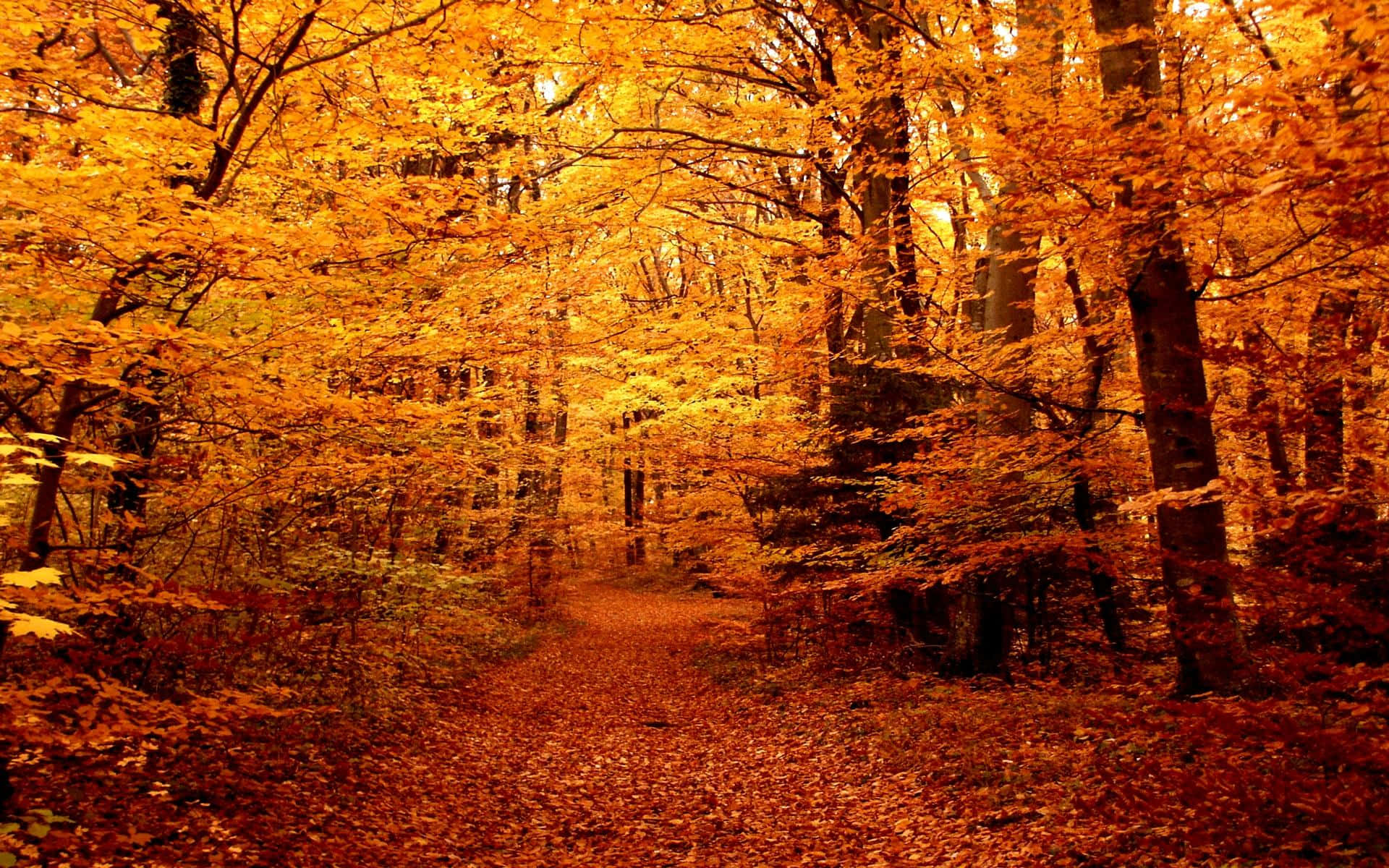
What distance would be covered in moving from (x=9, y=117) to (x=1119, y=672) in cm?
1185

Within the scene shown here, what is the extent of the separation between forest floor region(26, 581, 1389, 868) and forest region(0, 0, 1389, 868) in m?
0.05

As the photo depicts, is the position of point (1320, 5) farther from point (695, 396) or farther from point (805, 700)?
point (695, 396)

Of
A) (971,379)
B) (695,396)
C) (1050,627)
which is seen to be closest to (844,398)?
(971,379)

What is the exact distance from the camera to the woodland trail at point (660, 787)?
20.6 feet

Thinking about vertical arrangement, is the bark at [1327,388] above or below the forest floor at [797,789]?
above

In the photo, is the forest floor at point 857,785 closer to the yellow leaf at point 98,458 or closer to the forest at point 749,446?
the forest at point 749,446

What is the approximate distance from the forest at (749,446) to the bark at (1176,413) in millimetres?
40

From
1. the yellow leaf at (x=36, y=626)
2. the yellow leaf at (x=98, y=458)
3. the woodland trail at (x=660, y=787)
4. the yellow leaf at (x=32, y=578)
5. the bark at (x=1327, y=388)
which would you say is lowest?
the woodland trail at (x=660, y=787)

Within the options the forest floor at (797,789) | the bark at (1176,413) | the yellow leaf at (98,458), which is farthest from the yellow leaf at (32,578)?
the bark at (1176,413)

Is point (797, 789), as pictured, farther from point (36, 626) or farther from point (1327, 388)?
point (36, 626)

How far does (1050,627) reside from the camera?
1027cm

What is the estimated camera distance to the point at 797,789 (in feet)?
25.1

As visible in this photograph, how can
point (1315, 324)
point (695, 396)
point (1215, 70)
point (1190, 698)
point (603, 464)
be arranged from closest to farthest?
point (1190, 698) < point (1315, 324) < point (1215, 70) < point (695, 396) < point (603, 464)

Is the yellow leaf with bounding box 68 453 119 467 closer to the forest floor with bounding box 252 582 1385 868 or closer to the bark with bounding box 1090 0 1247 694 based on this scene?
the forest floor with bounding box 252 582 1385 868
